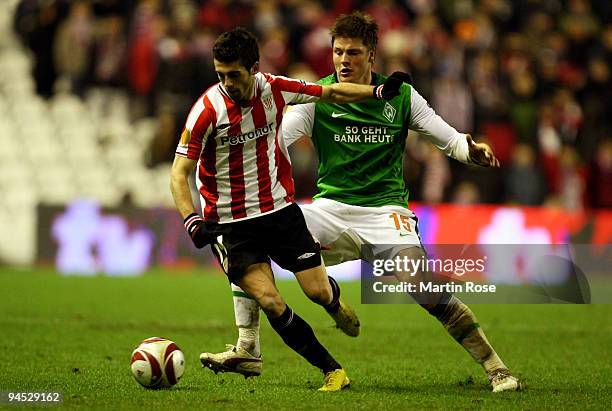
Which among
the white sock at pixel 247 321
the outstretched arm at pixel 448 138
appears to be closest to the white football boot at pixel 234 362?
the white sock at pixel 247 321

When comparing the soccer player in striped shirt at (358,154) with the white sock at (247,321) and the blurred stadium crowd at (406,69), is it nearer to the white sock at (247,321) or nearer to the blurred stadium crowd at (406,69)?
the white sock at (247,321)

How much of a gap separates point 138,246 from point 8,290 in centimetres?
331

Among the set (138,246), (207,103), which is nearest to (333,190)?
(207,103)

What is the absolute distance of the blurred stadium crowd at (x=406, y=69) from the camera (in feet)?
60.7

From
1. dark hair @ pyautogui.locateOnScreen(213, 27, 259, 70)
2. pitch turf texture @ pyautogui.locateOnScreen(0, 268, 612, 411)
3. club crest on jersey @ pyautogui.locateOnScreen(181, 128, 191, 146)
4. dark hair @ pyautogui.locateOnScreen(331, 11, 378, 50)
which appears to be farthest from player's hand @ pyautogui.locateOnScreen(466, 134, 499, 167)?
club crest on jersey @ pyautogui.locateOnScreen(181, 128, 191, 146)

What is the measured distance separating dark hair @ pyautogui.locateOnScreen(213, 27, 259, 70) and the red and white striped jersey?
296mm

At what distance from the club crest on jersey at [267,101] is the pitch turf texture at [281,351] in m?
1.82

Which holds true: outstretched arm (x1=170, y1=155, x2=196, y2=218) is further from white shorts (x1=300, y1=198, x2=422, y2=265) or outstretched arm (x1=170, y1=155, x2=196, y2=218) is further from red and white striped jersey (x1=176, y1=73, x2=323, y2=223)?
white shorts (x1=300, y1=198, x2=422, y2=265)

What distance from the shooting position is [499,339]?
1084 cm

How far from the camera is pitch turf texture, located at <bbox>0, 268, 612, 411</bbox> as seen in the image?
724 centimetres

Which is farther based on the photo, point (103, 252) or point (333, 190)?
point (103, 252)

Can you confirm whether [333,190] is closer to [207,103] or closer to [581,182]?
[207,103]

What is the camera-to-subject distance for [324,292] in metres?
7.66

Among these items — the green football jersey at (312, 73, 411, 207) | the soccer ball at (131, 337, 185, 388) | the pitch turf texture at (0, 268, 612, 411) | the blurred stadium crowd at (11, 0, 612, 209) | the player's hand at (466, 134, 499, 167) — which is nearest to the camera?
the pitch turf texture at (0, 268, 612, 411)
